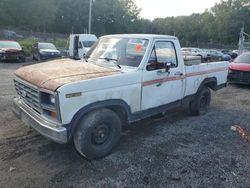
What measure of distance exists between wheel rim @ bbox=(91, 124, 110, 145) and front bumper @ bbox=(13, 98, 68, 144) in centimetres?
58

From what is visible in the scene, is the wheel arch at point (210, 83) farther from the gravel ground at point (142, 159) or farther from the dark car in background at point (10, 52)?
the dark car in background at point (10, 52)

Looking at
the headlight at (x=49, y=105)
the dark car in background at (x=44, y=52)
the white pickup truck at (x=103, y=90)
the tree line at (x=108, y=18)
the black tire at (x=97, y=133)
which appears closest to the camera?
the headlight at (x=49, y=105)

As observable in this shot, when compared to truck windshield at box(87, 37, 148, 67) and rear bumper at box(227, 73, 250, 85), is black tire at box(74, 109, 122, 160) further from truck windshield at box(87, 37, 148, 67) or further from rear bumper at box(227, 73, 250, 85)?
rear bumper at box(227, 73, 250, 85)

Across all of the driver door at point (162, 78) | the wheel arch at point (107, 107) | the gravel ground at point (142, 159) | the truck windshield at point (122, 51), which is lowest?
the gravel ground at point (142, 159)

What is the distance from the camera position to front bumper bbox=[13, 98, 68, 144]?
3.85 metres

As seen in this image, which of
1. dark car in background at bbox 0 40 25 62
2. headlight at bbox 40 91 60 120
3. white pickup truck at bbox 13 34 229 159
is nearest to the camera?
headlight at bbox 40 91 60 120

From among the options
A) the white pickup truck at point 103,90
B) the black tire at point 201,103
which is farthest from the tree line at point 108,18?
the white pickup truck at point 103,90

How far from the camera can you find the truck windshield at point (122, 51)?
5.06 m

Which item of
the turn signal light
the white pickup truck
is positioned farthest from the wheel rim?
the turn signal light

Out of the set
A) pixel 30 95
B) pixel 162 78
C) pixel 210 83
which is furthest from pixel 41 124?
pixel 210 83

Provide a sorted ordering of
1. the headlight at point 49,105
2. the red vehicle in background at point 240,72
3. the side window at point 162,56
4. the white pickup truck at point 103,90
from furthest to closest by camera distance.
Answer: the red vehicle in background at point 240,72
the side window at point 162,56
the white pickup truck at point 103,90
the headlight at point 49,105

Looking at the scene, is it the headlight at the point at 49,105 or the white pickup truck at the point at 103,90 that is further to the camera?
the white pickup truck at the point at 103,90

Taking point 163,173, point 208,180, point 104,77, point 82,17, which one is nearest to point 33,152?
point 104,77

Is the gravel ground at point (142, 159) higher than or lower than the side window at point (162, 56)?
lower
